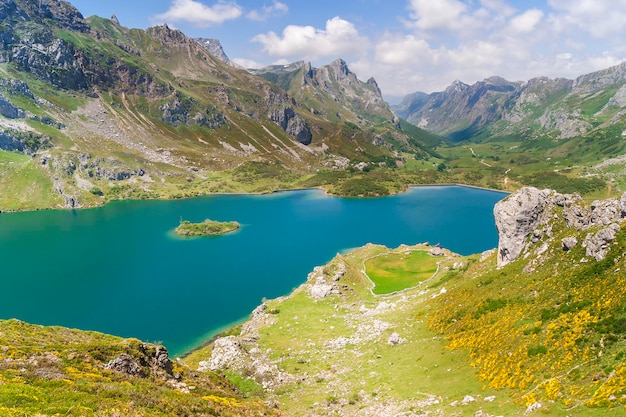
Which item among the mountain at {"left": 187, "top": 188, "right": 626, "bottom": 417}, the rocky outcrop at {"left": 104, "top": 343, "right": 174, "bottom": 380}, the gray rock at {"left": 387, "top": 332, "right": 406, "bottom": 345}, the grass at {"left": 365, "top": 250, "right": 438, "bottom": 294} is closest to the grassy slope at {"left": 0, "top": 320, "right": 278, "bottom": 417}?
the rocky outcrop at {"left": 104, "top": 343, "right": 174, "bottom": 380}

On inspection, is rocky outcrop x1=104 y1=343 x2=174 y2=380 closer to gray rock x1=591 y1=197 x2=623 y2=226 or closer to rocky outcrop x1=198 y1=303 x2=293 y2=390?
rocky outcrop x1=198 y1=303 x2=293 y2=390

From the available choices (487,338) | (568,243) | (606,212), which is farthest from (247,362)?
(606,212)

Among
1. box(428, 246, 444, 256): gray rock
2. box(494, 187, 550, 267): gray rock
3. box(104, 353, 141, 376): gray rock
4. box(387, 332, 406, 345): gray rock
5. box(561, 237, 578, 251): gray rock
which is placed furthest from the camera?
box(428, 246, 444, 256): gray rock

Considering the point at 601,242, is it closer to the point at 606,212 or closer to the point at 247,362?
the point at 606,212

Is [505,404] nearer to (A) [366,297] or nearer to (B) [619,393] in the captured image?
(B) [619,393]

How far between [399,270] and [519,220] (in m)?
45.0

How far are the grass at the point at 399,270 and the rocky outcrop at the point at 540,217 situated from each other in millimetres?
31381

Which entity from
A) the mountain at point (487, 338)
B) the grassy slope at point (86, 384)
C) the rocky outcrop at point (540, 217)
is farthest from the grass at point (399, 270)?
the grassy slope at point (86, 384)

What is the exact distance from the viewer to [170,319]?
296ft

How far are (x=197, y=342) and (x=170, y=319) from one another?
15.5 meters

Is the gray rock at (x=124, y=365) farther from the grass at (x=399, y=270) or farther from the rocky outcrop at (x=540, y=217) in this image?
the grass at (x=399, y=270)

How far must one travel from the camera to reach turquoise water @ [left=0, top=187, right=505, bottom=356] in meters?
91.0

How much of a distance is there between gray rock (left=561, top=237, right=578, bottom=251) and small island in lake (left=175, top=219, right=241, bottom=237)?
155 metres

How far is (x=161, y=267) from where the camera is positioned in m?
131
